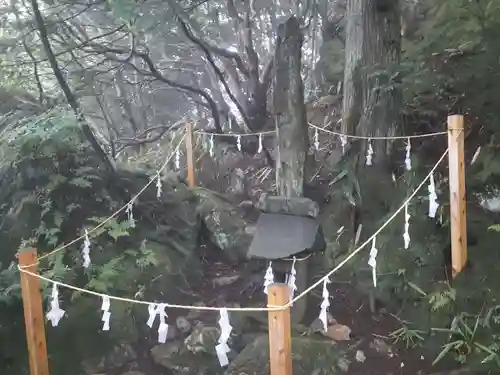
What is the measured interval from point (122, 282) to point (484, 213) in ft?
13.8

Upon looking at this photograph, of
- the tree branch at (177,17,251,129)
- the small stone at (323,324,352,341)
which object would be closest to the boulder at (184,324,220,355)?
the small stone at (323,324,352,341)

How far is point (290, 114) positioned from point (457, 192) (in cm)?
187

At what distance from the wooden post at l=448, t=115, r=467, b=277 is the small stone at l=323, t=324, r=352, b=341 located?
1321 millimetres

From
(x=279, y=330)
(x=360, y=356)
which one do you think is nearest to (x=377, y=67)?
(x=360, y=356)

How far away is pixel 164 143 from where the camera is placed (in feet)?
40.0

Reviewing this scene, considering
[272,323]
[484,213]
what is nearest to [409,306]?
[484,213]

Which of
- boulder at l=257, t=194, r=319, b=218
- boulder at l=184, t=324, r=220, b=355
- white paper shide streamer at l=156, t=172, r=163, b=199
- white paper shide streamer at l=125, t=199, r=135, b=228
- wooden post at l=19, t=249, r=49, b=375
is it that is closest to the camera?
wooden post at l=19, t=249, r=49, b=375

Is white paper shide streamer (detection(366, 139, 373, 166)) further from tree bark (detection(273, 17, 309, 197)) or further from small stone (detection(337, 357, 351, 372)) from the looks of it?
small stone (detection(337, 357, 351, 372))

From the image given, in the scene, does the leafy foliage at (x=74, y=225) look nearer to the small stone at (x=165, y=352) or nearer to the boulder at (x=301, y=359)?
the small stone at (x=165, y=352)

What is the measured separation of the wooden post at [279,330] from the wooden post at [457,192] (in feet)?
8.94

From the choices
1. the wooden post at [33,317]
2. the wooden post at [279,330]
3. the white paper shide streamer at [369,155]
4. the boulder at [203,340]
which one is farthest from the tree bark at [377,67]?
the wooden post at [33,317]

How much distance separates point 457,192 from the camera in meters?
5.23

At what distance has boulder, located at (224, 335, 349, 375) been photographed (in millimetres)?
4984

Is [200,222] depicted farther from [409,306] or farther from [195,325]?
[409,306]
